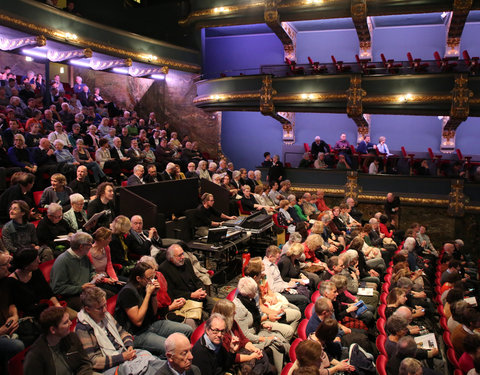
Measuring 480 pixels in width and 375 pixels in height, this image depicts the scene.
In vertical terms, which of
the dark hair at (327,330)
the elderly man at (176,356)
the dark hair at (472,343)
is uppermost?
the elderly man at (176,356)

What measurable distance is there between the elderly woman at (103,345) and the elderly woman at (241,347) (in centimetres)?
53

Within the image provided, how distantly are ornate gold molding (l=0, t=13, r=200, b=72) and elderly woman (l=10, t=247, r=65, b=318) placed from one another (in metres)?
7.32

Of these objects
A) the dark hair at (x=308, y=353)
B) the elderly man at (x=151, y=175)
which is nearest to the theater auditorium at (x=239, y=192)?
the dark hair at (x=308, y=353)

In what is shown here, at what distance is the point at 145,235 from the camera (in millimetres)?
5039

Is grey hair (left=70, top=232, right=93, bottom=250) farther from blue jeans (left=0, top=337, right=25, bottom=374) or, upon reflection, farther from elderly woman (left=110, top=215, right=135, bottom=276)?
blue jeans (left=0, top=337, right=25, bottom=374)

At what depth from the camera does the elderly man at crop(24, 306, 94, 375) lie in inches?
98.6

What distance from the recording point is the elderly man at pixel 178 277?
4000 millimetres

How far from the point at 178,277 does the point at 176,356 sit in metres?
1.48

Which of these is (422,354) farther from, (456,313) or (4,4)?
(4,4)

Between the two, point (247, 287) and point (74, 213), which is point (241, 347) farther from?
point (74, 213)

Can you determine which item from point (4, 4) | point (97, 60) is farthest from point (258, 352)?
point (97, 60)

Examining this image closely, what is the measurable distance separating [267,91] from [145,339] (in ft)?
30.1

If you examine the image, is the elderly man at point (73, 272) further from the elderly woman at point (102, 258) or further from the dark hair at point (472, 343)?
the dark hair at point (472, 343)

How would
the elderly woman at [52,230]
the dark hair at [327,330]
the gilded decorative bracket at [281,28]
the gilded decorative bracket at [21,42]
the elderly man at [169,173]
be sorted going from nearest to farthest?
1. the dark hair at [327,330]
2. the elderly woman at [52,230]
3. the elderly man at [169,173]
4. the gilded decorative bracket at [21,42]
5. the gilded decorative bracket at [281,28]
